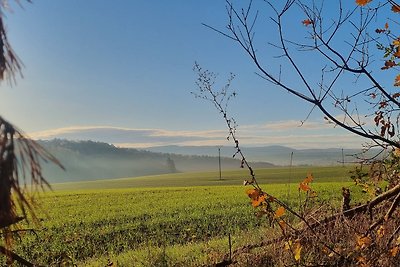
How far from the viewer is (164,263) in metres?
6.73

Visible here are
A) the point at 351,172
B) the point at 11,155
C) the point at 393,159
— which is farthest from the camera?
the point at 351,172

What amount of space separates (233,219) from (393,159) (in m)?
10.4

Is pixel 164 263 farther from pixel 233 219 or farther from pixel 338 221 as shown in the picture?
pixel 233 219

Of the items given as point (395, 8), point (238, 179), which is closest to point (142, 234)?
point (395, 8)

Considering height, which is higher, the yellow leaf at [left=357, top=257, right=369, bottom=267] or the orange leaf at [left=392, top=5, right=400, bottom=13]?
the orange leaf at [left=392, top=5, right=400, bottom=13]

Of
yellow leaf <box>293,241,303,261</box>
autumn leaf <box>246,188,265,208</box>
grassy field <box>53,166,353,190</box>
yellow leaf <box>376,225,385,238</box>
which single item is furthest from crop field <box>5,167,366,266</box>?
grassy field <box>53,166,353,190</box>

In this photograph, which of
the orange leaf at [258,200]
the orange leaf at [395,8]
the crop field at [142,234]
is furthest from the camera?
the crop field at [142,234]

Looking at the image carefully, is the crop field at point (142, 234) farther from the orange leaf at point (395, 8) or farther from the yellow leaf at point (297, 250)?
the orange leaf at point (395, 8)

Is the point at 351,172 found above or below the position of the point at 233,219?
above

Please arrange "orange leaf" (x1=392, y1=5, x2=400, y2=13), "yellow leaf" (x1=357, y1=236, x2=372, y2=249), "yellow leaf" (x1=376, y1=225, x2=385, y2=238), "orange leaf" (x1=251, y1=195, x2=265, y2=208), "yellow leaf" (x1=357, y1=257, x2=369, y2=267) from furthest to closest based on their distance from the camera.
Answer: "yellow leaf" (x1=376, y1=225, x2=385, y2=238), "yellow leaf" (x1=357, y1=236, x2=372, y2=249), "yellow leaf" (x1=357, y1=257, x2=369, y2=267), "orange leaf" (x1=251, y1=195, x2=265, y2=208), "orange leaf" (x1=392, y1=5, x2=400, y2=13)

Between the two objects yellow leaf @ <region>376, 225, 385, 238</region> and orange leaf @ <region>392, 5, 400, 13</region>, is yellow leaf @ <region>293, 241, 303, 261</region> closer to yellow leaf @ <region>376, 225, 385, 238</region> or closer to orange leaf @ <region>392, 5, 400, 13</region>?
yellow leaf @ <region>376, 225, 385, 238</region>

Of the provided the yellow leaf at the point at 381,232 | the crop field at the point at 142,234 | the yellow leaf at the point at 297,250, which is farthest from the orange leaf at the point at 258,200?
the crop field at the point at 142,234

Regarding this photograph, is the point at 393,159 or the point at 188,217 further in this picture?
the point at 188,217

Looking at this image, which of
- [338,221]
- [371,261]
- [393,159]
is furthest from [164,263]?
[393,159]
